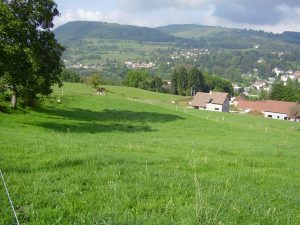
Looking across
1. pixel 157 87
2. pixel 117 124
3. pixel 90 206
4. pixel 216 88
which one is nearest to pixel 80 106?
pixel 117 124

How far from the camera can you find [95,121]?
39.7m

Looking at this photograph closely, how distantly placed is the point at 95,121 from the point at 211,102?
82.2 m

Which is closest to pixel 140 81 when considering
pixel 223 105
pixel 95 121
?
pixel 223 105

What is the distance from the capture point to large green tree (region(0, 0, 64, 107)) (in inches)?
1048

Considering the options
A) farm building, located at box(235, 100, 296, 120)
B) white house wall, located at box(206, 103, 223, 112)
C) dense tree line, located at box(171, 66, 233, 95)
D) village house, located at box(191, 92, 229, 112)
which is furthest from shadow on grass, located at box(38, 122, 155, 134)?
dense tree line, located at box(171, 66, 233, 95)

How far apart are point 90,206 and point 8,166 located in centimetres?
405

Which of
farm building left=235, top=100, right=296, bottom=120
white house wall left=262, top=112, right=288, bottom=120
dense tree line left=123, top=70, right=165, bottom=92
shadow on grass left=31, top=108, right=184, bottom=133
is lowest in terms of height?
white house wall left=262, top=112, right=288, bottom=120

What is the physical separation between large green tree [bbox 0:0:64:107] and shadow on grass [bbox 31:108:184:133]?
3746 mm

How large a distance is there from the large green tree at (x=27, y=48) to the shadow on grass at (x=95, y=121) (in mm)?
3746

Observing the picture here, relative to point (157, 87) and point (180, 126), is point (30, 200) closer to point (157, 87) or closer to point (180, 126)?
point (180, 126)

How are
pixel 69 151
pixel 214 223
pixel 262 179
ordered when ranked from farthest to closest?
pixel 69 151
pixel 262 179
pixel 214 223

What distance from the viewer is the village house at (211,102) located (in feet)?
381

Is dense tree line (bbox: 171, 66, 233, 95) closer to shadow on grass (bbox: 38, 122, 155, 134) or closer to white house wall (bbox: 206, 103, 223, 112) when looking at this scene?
white house wall (bbox: 206, 103, 223, 112)

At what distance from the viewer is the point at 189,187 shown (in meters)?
8.84
